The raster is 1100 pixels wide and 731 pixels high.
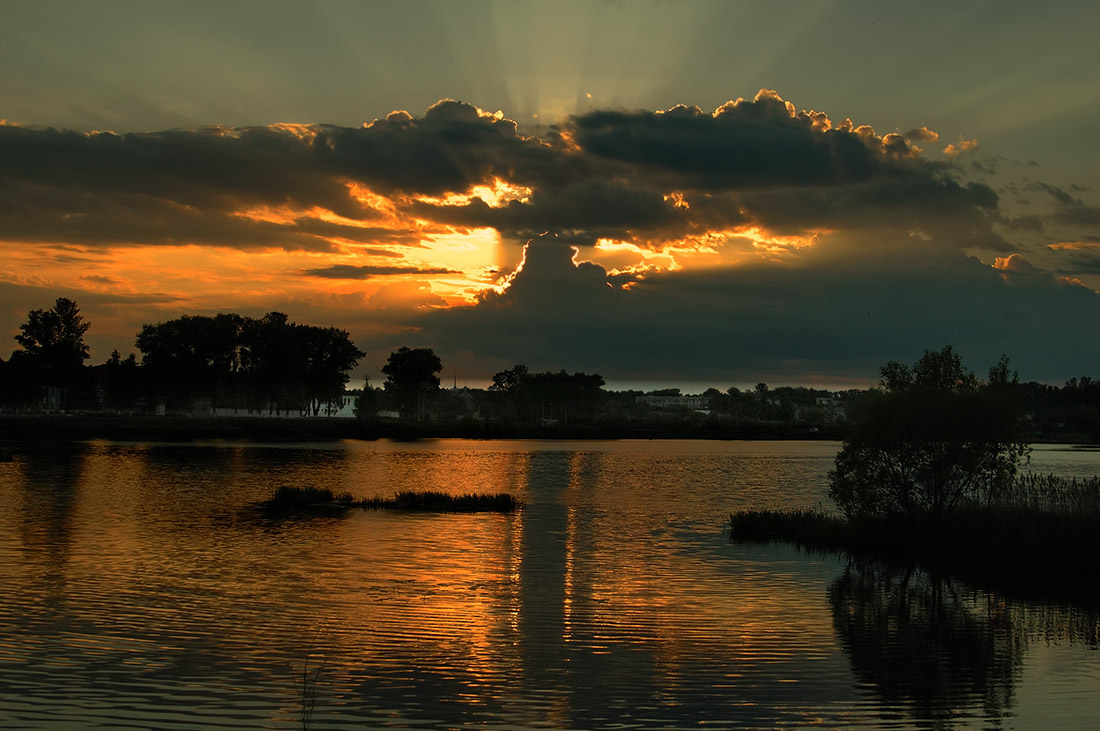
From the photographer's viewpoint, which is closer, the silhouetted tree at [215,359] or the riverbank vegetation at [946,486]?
the riverbank vegetation at [946,486]

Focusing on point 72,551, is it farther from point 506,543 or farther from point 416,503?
point 416,503

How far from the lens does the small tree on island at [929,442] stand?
31812 mm

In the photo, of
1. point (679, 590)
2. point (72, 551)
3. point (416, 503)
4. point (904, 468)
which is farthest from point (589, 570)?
point (416, 503)

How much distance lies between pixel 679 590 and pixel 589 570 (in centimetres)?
413

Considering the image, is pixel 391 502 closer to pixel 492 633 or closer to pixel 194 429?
pixel 492 633

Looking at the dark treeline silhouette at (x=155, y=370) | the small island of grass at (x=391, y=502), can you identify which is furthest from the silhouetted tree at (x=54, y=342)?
the small island of grass at (x=391, y=502)

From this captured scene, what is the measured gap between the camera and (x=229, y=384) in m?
195

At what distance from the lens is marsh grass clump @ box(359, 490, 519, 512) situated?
4812 cm

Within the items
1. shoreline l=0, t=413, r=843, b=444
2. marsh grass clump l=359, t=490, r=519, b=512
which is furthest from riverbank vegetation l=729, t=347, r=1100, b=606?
shoreline l=0, t=413, r=843, b=444

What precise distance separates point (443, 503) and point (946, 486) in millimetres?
25465

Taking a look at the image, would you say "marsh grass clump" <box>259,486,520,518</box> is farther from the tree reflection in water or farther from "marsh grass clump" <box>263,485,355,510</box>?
the tree reflection in water

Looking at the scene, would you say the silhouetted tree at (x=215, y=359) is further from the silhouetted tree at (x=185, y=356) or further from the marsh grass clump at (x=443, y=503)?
the marsh grass clump at (x=443, y=503)

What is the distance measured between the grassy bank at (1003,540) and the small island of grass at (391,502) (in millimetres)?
15277

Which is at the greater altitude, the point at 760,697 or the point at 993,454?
the point at 993,454
